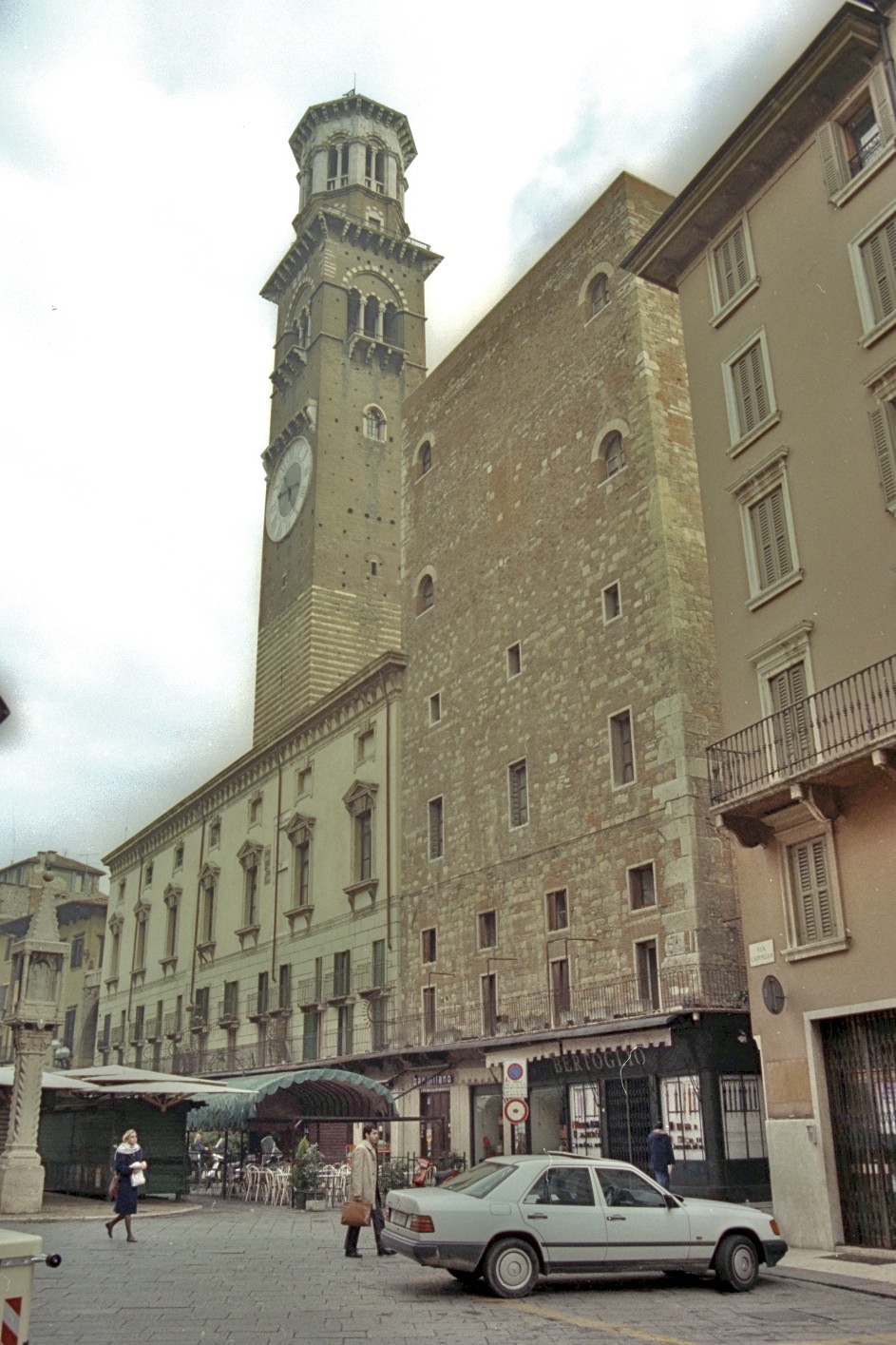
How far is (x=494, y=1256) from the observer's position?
11727 millimetres

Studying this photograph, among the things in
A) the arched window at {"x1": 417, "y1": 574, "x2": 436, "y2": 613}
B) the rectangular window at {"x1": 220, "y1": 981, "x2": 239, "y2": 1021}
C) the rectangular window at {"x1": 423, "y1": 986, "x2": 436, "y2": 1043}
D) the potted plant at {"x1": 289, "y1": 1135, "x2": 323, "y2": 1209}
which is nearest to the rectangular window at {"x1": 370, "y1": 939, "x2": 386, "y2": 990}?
the rectangular window at {"x1": 423, "y1": 986, "x2": 436, "y2": 1043}

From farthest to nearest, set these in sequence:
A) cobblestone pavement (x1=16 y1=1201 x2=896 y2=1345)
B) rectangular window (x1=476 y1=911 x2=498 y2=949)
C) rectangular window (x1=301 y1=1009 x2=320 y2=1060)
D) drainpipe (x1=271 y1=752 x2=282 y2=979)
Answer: drainpipe (x1=271 y1=752 x2=282 y2=979)
rectangular window (x1=301 y1=1009 x2=320 y2=1060)
rectangular window (x1=476 y1=911 x2=498 y2=949)
cobblestone pavement (x1=16 y1=1201 x2=896 y2=1345)

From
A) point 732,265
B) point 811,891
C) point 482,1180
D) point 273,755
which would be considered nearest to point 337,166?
point 273,755

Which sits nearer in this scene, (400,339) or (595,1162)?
(595,1162)

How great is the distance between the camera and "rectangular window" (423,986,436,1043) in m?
31.4

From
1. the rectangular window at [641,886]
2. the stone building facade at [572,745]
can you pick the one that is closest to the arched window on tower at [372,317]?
the stone building facade at [572,745]

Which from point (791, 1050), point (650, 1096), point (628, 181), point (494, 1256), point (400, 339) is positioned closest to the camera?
point (494, 1256)

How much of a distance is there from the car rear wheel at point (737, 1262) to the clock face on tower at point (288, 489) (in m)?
43.9

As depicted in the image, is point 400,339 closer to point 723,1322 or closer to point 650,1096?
point 650,1096

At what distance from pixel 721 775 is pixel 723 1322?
1004 centimetres

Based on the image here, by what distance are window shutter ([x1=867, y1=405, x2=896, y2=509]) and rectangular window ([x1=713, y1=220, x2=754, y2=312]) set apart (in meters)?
5.10

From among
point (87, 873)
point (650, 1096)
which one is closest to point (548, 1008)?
point (650, 1096)

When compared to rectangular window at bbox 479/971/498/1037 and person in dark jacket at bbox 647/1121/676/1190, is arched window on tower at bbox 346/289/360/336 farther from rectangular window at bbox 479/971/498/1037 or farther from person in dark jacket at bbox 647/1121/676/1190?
person in dark jacket at bbox 647/1121/676/1190

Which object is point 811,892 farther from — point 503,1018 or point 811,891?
point 503,1018
